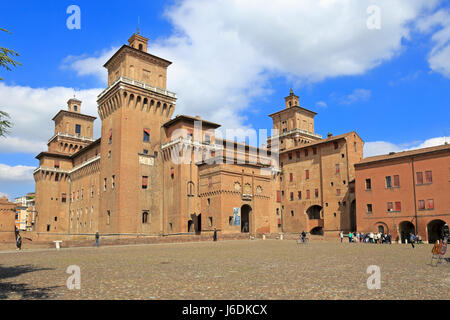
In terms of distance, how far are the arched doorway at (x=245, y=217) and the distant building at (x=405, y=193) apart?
1405cm

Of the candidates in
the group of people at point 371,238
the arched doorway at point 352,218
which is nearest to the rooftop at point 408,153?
the arched doorway at point 352,218

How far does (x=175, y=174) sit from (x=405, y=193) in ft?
91.4

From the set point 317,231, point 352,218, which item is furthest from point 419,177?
point 317,231

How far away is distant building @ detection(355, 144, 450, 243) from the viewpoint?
39688mm

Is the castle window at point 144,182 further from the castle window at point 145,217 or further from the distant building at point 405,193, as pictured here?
the distant building at point 405,193

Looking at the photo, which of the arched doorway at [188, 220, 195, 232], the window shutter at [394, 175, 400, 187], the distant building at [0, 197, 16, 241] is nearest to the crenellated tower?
the arched doorway at [188, 220, 195, 232]

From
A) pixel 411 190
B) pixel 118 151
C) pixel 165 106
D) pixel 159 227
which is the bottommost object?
pixel 159 227

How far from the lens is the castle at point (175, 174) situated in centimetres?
4584

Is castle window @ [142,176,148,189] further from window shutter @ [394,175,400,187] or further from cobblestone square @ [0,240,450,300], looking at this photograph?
cobblestone square @ [0,240,450,300]

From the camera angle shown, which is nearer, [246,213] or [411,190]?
[411,190]

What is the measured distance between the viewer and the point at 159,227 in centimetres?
4878

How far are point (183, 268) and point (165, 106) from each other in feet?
133
